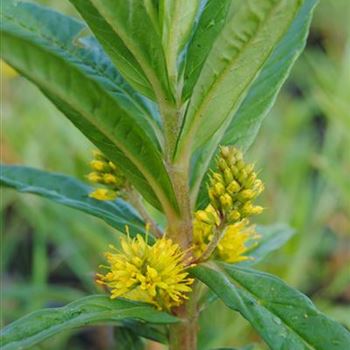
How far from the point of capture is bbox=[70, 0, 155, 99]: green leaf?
2.63 feet

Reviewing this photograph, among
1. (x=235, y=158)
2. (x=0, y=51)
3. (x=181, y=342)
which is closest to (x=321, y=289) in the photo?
(x=181, y=342)

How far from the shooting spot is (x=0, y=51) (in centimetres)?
80

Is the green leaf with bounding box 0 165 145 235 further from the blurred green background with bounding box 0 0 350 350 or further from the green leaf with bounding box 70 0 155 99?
the blurred green background with bounding box 0 0 350 350

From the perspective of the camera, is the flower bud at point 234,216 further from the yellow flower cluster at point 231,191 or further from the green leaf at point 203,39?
the green leaf at point 203,39

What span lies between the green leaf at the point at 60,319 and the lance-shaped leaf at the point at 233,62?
0.60 feet

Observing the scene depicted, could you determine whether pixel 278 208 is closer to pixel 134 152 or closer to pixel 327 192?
pixel 327 192

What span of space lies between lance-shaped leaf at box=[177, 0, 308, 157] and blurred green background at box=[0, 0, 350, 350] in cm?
96

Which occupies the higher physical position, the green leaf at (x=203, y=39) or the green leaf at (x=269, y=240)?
the green leaf at (x=203, y=39)

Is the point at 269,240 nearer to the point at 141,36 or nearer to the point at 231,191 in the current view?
the point at 231,191

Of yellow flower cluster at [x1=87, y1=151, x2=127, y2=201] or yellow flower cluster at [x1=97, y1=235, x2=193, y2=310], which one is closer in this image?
yellow flower cluster at [x1=97, y1=235, x2=193, y2=310]

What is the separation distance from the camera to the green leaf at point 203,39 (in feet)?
2.88

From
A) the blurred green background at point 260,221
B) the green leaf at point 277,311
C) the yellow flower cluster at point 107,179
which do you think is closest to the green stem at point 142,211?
the yellow flower cluster at point 107,179

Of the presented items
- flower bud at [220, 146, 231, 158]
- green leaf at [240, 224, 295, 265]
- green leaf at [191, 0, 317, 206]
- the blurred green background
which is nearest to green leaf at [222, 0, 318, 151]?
green leaf at [191, 0, 317, 206]

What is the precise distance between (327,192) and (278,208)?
0.16 meters
